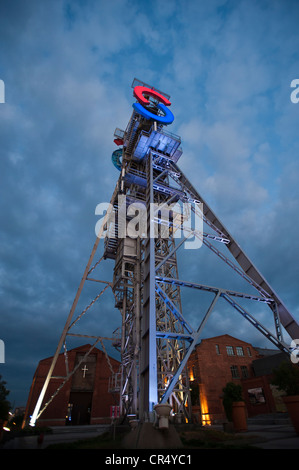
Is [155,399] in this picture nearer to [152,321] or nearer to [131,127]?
[152,321]

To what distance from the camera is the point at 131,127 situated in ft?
66.6

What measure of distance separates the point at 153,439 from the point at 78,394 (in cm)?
2815

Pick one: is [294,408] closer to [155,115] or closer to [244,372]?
[155,115]

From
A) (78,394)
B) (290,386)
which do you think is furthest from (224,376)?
(290,386)

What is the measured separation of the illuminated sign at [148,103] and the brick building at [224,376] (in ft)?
97.2

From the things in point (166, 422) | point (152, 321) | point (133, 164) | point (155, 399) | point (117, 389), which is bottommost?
point (166, 422)

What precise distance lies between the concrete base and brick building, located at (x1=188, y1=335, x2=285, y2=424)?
25569 millimetres

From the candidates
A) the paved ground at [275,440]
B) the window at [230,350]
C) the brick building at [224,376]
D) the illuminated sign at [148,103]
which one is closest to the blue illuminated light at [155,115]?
the illuminated sign at [148,103]

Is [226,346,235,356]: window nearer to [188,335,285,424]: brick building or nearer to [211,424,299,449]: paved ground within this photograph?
[188,335,285,424]: brick building

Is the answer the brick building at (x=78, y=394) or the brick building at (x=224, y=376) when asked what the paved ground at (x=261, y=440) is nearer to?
the brick building at (x=78, y=394)

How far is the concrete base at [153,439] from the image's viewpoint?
21.3 ft

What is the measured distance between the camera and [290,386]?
8.88 metres

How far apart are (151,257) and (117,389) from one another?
11.2 meters
